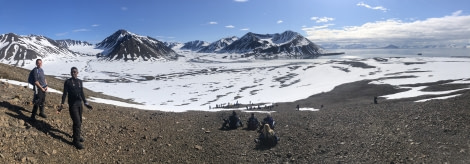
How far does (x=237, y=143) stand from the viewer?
52.3 ft

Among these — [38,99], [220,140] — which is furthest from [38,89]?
[220,140]

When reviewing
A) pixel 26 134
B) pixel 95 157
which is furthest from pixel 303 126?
pixel 26 134

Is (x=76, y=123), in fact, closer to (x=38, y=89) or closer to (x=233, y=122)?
(x=38, y=89)

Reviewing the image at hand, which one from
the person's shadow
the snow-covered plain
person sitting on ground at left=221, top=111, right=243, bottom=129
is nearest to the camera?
the person's shadow

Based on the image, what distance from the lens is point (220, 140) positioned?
644 inches

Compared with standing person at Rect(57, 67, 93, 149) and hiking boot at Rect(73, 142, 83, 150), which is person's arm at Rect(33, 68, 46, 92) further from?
hiking boot at Rect(73, 142, 83, 150)

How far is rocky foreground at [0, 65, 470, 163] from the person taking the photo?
1162cm

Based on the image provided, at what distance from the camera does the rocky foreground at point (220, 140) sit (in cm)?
1162

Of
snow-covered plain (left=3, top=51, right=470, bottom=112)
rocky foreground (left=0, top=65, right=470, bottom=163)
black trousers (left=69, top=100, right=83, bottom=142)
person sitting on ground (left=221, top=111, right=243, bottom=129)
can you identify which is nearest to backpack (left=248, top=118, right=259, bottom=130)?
rocky foreground (left=0, top=65, right=470, bottom=163)

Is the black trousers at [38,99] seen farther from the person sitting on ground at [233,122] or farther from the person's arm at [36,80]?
the person sitting on ground at [233,122]

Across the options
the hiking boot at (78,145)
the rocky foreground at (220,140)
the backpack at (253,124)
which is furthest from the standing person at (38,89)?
the backpack at (253,124)

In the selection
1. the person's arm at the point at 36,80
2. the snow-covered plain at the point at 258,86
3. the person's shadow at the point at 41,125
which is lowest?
the snow-covered plain at the point at 258,86

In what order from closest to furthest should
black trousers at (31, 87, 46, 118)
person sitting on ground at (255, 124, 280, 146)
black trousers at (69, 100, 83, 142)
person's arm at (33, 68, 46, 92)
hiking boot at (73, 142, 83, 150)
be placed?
black trousers at (69, 100, 83, 142) < hiking boot at (73, 142, 83, 150) < black trousers at (31, 87, 46, 118) < person's arm at (33, 68, 46, 92) < person sitting on ground at (255, 124, 280, 146)

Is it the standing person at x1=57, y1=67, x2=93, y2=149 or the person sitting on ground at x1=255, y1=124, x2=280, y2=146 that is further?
the person sitting on ground at x1=255, y1=124, x2=280, y2=146
